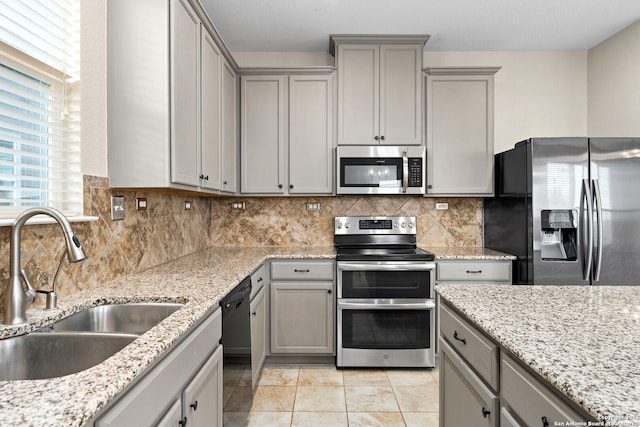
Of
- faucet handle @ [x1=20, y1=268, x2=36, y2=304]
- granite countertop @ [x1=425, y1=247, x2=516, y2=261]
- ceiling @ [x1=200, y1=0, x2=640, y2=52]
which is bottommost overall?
granite countertop @ [x1=425, y1=247, x2=516, y2=261]

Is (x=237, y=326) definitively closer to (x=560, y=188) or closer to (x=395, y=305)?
(x=395, y=305)

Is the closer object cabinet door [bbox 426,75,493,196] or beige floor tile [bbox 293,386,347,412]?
beige floor tile [bbox 293,386,347,412]

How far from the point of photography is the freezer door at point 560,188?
2.51 m

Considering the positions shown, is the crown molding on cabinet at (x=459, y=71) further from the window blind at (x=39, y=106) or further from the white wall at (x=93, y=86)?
the window blind at (x=39, y=106)

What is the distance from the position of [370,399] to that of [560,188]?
1.95m

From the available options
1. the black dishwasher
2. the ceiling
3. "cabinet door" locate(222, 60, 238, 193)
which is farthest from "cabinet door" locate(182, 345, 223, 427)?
the ceiling

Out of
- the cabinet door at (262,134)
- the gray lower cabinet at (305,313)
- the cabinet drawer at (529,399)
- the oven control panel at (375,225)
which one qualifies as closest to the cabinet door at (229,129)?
the cabinet door at (262,134)

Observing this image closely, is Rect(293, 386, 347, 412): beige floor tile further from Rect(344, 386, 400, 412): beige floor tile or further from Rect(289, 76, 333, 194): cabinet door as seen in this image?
Rect(289, 76, 333, 194): cabinet door

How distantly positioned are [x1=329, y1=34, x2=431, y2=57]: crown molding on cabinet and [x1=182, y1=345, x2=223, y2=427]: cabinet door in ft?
8.34

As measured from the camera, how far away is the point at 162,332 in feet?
3.52

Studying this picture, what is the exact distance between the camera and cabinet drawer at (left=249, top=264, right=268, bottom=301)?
2342mm

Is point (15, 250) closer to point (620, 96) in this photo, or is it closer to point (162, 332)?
point (162, 332)

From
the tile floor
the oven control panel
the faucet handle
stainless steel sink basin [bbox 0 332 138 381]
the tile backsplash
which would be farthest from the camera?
the oven control panel

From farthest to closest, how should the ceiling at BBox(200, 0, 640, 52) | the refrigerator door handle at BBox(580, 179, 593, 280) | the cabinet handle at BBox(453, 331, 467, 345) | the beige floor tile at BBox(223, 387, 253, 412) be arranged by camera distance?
the ceiling at BBox(200, 0, 640, 52), the refrigerator door handle at BBox(580, 179, 593, 280), the beige floor tile at BBox(223, 387, 253, 412), the cabinet handle at BBox(453, 331, 467, 345)
